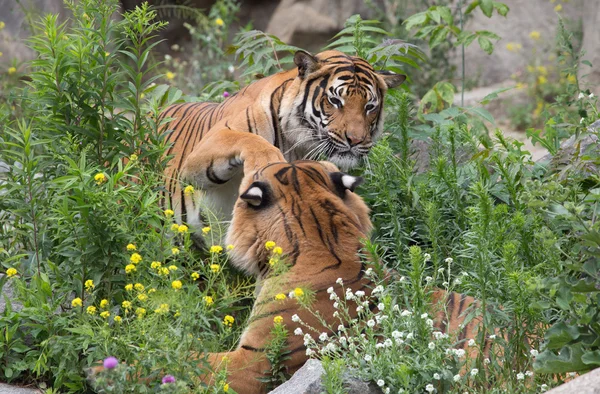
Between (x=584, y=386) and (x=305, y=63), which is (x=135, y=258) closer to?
(x=584, y=386)

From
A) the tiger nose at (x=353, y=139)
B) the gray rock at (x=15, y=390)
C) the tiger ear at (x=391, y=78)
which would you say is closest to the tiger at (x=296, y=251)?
the tiger nose at (x=353, y=139)

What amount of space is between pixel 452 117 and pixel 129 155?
7.66 feet

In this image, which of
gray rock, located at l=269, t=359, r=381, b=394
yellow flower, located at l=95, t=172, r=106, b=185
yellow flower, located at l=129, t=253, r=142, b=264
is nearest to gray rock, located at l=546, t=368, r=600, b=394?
gray rock, located at l=269, t=359, r=381, b=394

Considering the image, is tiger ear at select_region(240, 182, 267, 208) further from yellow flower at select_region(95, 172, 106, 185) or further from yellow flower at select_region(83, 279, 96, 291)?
yellow flower at select_region(83, 279, 96, 291)

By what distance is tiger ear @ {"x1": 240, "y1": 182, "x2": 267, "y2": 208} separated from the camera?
3.80 metres

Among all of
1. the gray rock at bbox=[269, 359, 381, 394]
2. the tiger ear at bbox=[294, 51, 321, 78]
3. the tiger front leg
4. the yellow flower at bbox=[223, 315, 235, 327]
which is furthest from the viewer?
the tiger ear at bbox=[294, 51, 321, 78]

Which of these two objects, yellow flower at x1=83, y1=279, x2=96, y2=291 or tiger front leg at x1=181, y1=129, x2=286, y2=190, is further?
tiger front leg at x1=181, y1=129, x2=286, y2=190

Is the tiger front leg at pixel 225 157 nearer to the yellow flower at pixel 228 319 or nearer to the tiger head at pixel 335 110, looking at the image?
the tiger head at pixel 335 110

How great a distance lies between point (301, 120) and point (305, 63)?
0.32 metres

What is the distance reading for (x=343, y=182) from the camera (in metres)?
3.97

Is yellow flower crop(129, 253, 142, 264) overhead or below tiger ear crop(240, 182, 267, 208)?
overhead

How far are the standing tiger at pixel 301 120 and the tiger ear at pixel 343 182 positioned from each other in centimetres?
61

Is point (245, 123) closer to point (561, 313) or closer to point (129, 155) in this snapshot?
point (129, 155)

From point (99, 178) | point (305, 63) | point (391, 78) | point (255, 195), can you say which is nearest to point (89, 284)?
point (99, 178)
